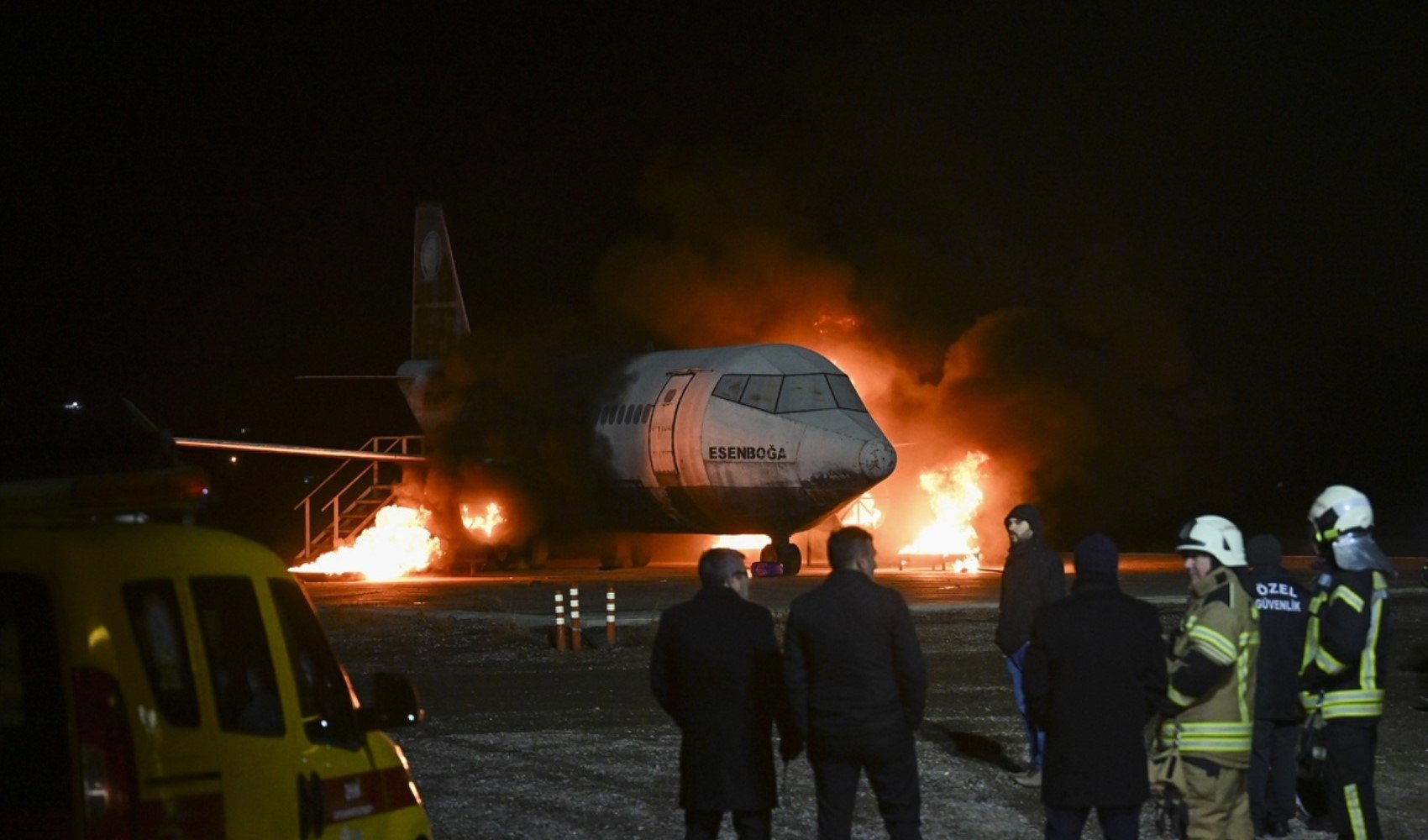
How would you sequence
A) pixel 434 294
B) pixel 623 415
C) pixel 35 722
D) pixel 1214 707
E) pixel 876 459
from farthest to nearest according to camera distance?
pixel 434 294
pixel 623 415
pixel 876 459
pixel 1214 707
pixel 35 722

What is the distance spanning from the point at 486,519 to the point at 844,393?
386 inches

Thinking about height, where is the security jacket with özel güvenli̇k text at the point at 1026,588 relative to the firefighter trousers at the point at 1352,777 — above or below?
above

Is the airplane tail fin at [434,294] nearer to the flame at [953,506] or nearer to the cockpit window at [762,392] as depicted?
the flame at [953,506]

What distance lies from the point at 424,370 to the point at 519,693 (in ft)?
71.1

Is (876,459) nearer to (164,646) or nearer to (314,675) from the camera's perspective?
(314,675)

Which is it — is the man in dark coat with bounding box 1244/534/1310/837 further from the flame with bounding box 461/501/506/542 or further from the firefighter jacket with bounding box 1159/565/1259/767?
the flame with bounding box 461/501/506/542

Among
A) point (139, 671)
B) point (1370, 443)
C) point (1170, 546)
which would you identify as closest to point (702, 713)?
point (139, 671)

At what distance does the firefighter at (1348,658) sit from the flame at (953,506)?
27.4 meters

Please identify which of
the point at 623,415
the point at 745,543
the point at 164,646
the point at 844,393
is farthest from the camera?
the point at 745,543

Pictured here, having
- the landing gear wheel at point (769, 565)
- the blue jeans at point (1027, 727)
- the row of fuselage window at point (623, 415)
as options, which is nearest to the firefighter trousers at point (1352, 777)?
the blue jeans at point (1027, 727)

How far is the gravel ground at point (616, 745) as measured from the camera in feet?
31.9

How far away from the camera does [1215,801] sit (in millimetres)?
7129

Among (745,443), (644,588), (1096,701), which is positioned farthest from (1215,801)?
(644,588)

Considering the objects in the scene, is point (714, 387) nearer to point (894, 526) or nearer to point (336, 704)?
point (894, 526)
